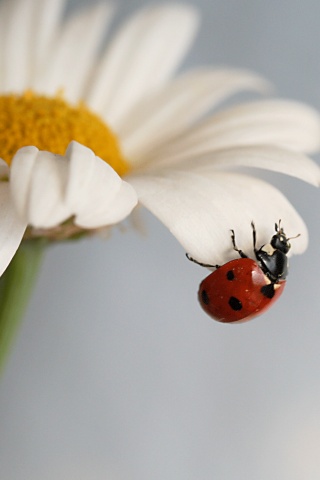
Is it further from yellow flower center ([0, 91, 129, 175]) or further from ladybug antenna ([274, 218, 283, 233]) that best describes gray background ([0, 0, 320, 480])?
ladybug antenna ([274, 218, 283, 233])

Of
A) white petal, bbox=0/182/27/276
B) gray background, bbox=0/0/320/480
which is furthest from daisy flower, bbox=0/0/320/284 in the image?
gray background, bbox=0/0/320/480

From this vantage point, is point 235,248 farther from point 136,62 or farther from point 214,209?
point 136,62

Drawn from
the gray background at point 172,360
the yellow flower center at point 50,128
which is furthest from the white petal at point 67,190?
the gray background at point 172,360

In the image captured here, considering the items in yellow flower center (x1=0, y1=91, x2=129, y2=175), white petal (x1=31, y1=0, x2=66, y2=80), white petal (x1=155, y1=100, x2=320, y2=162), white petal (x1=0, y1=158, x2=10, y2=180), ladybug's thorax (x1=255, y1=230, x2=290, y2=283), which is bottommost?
ladybug's thorax (x1=255, y1=230, x2=290, y2=283)

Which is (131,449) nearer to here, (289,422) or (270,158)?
(289,422)

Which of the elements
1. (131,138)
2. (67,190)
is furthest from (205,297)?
(131,138)

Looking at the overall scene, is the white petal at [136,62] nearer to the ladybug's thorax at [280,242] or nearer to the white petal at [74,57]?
the white petal at [74,57]

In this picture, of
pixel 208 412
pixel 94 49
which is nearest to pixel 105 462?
pixel 208 412
